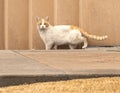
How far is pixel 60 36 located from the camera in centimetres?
314

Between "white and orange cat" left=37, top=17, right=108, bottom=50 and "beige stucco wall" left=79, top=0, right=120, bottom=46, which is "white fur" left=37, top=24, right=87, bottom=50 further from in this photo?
"beige stucco wall" left=79, top=0, right=120, bottom=46

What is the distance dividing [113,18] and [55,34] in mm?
522

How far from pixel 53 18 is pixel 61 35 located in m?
0.19

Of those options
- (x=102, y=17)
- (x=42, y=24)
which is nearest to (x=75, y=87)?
(x=42, y=24)

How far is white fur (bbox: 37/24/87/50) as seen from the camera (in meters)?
3.09

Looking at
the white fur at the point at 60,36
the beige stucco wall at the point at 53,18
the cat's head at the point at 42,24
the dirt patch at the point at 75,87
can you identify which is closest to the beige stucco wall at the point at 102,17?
the beige stucco wall at the point at 53,18

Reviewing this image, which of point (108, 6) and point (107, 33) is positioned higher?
point (108, 6)

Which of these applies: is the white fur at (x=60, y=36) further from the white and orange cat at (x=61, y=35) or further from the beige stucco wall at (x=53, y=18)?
the beige stucco wall at (x=53, y=18)

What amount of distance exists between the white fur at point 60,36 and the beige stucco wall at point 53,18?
10cm

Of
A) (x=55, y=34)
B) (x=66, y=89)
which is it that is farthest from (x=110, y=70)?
(x=55, y=34)

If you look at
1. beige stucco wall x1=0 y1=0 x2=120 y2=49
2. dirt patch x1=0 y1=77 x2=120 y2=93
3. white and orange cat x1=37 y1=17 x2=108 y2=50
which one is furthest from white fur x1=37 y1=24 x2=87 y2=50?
dirt patch x1=0 y1=77 x2=120 y2=93

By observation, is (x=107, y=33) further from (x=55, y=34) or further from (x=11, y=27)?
(x=11, y=27)

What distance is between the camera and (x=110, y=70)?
4.23 feet

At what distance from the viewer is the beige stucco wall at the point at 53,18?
3123 mm
